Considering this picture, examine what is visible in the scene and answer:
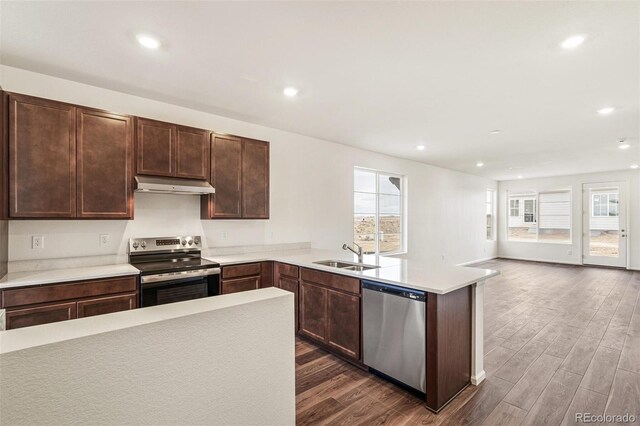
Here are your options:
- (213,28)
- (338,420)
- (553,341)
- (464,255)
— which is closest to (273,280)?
(338,420)

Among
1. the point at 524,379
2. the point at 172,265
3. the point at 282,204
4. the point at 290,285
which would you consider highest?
the point at 282,204

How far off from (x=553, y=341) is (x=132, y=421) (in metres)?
4.20

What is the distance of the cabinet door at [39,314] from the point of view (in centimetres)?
228

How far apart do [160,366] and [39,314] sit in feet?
7.14

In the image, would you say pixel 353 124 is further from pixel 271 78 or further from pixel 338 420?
pixel 338 420

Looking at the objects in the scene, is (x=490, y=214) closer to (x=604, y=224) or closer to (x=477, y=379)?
(x=604, y=224)

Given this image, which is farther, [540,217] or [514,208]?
[514,208]

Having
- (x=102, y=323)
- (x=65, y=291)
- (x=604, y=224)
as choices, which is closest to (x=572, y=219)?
(x=604, y=224)

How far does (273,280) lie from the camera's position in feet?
12.5

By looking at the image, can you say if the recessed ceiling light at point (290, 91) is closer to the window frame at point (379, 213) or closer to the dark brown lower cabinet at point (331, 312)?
the dark brown lower cabinet at point (331, 312)

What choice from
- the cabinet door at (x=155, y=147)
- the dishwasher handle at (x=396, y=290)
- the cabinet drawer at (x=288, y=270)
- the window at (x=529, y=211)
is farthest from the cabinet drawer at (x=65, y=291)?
the window at (x=529, y=211)

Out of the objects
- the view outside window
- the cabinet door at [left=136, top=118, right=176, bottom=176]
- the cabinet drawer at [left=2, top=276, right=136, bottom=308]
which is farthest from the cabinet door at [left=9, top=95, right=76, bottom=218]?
the view outside window

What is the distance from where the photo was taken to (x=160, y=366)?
101cm

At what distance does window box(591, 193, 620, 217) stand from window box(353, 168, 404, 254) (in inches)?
243
